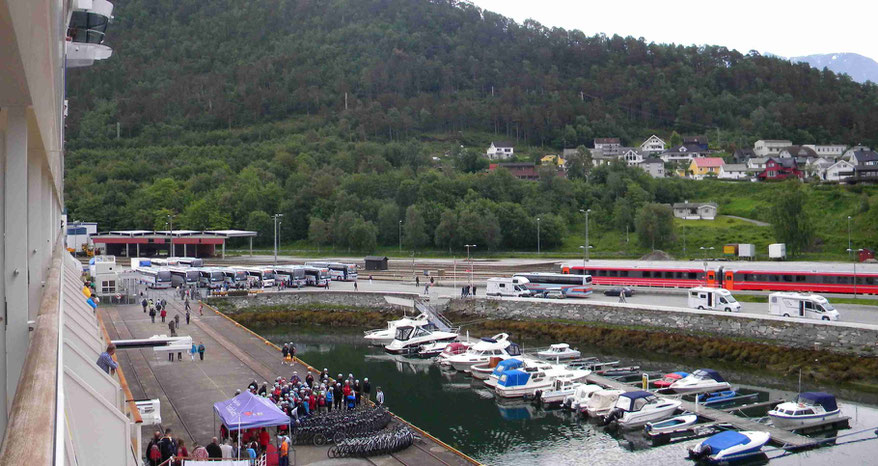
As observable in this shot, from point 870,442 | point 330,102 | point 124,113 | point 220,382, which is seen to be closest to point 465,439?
point 220,382

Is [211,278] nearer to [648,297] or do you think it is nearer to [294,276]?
[294,276]

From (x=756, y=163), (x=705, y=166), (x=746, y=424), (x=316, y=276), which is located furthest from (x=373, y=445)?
(x=756, y=163)

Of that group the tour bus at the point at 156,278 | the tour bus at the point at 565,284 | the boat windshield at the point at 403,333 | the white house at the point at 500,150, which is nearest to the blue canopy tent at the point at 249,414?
the boat windshield at the point at 403,333

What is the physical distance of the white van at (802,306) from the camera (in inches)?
1104

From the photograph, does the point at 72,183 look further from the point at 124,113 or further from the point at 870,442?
the point at 870,442

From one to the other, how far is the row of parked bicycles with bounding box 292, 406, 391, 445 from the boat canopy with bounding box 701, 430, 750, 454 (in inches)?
300

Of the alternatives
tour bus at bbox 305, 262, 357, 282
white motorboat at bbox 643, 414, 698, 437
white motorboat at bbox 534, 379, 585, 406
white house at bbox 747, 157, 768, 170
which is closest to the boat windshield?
white motorboat at bbox 534, 379, 585, 406

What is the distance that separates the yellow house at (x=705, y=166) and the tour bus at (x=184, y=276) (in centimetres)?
6043

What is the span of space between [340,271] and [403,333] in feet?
54.1

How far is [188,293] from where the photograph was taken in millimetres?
38125

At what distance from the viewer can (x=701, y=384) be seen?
23047 mm

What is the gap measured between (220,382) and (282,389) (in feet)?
8.52

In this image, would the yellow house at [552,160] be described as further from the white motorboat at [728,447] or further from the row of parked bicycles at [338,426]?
the row of parked bicycles at [338,426]

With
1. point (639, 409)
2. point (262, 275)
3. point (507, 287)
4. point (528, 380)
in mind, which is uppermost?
point (262, 275)
